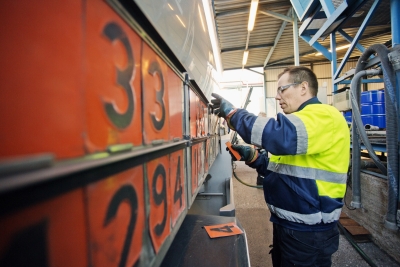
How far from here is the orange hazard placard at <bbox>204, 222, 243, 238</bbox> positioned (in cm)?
123

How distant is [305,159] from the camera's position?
4.78ft

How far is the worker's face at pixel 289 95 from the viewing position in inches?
65.3

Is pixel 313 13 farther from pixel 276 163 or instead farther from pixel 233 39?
pixel 233 39

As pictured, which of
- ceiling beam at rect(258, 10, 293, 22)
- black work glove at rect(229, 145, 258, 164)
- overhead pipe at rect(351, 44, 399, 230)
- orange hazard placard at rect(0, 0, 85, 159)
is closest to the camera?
orange hazard placard at rect(0, 0, 85, 159)

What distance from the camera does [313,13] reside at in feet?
13.9

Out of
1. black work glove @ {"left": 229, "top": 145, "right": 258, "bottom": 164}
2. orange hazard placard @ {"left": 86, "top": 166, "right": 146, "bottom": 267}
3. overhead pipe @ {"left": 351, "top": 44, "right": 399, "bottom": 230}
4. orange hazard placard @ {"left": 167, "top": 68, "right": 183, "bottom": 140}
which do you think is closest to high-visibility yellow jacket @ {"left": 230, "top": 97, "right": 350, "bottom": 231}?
black work glove @ {"left": 229, "top": 145, "right": 258, "bottom": 164}

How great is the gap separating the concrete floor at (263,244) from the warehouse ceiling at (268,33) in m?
3.96

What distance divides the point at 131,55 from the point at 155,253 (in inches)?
22.6

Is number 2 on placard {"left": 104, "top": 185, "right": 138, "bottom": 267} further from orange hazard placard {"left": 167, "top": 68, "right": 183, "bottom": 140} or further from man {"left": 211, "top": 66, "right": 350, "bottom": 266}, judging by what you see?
man {"left": 211, "top": 66, "right": 350, "bottom": 266}

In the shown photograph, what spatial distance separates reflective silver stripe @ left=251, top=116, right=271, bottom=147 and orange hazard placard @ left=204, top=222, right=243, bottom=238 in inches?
22.4

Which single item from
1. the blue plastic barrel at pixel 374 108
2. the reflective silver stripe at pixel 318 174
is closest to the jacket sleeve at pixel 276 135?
the reflective silver stripe at pixel 318 174

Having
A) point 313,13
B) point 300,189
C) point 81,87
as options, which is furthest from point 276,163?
point 313,13

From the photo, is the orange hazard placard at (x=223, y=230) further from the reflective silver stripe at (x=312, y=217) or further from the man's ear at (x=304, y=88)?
the man's ear at (x=304, y=88)

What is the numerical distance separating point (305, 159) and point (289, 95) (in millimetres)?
563
